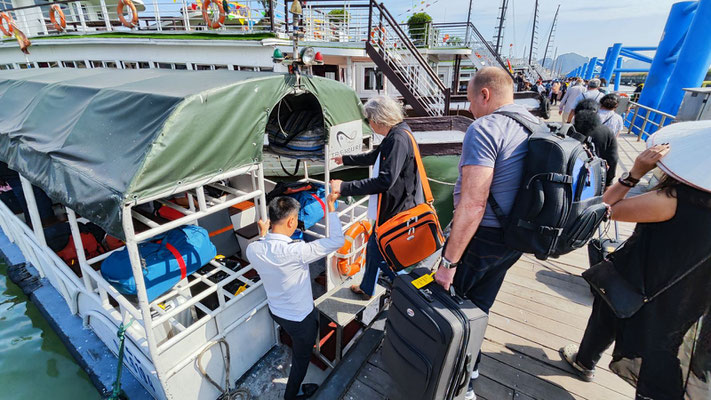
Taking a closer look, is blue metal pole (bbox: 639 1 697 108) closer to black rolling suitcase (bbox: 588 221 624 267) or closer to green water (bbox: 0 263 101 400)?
black rolling suitcase (bbox: 588 221 624 267)

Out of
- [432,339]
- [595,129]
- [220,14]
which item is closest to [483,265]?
[432,339]

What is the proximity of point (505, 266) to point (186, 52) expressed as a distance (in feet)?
39.2

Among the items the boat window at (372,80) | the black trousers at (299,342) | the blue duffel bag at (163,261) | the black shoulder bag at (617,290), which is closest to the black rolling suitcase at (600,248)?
the black shoulder bag at (617,290)

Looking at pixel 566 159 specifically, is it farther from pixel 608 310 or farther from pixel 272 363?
pixel 272 363

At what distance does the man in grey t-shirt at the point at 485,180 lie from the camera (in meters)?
1.82

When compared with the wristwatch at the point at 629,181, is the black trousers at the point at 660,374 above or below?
below

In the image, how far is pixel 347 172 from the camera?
12.4 metres

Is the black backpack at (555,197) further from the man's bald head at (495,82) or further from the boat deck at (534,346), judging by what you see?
the boat deck at (534,346)

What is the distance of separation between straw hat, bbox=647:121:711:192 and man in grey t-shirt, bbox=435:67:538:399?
0.67 m

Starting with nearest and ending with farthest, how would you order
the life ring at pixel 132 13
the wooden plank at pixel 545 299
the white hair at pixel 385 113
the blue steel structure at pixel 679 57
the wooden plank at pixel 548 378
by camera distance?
1. the wooden plank at pixel 548 378
2. the white hair at pixel 385 113
3. the wooden plank at pixel 545 299
4. the blue steel structure at pixel 679 57
5. the life ring at pixel 132 13

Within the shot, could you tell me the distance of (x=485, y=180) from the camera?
1.81 metres

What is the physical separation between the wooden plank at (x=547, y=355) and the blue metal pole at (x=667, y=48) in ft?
48.2

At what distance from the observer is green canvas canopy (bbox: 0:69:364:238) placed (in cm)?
228

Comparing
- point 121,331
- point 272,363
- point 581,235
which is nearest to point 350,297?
point 272,363
